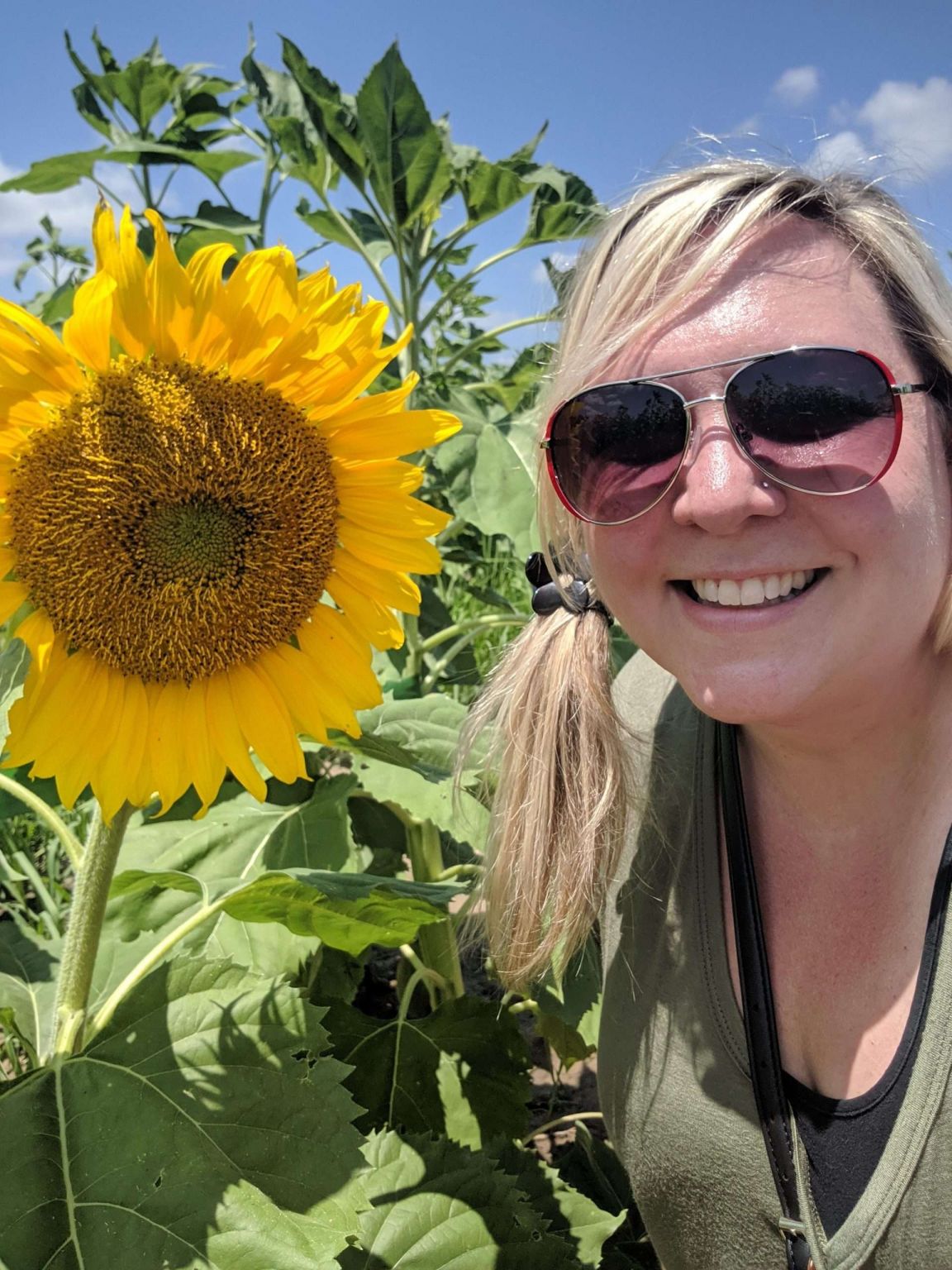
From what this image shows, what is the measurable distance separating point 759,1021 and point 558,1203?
60 centimetres

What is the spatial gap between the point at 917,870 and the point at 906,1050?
22cm

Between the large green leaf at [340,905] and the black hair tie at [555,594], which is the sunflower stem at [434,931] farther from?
the large green leaf at [340,905]

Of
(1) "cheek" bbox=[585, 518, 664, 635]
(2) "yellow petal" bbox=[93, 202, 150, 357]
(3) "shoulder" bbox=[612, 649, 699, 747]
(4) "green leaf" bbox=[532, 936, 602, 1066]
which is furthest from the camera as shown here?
(4) "green leaf" bbox=[532, 936, 602, 1066]

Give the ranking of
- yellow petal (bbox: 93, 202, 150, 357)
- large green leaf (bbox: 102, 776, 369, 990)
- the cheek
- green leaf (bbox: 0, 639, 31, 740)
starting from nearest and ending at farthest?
yellow petal (bbox: 93, 202, 150, 357), green leaf (bbox: 0, 639, 31, 740), the cheek, large green leaf (bbox: 102, 776, 369, 990)

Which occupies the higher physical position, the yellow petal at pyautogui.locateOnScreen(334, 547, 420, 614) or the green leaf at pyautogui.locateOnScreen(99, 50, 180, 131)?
the green leaf at pyautogui.locateOnScreen(99, 50, 180, 131)

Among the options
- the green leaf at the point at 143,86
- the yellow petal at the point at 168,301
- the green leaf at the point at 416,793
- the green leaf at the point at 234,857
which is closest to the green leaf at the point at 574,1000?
the green leaf at the point at 416,793

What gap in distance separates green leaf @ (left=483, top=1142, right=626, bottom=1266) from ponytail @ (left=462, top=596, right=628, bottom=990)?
31cm

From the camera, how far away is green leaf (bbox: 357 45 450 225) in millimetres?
2057

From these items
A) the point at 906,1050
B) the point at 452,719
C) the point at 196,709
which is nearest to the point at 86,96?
the point at 452,719

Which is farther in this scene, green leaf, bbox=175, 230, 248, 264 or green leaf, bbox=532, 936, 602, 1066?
green leaf, bbox=175, 230, 248, 264

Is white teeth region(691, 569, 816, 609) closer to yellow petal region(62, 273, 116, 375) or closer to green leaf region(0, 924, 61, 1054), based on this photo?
yellow petal region(62, 273, 116, 375)

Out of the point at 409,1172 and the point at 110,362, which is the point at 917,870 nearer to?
the point at 409,1172

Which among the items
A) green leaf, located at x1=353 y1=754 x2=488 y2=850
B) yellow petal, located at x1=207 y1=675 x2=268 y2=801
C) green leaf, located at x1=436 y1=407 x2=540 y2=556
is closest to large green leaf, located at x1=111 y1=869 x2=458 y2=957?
yellow petal, located at x1=207 y1=675 x2=268 y2=801

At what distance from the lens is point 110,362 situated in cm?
104
